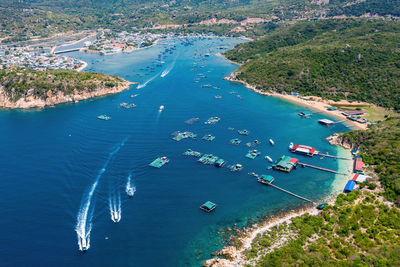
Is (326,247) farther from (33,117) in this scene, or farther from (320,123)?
(33,117)

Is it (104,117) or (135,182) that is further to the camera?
(104,117)

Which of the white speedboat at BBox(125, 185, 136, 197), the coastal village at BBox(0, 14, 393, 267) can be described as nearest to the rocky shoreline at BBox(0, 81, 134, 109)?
the coastal village at BBox(0, 14, 393, 267)

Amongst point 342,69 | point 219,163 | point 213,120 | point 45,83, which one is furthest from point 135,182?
point 342,69

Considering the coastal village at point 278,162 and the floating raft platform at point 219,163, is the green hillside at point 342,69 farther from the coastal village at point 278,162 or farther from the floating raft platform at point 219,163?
the floating raft platform at point 219,163

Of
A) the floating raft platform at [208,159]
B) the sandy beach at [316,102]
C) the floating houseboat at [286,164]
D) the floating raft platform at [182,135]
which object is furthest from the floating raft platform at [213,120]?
the sandy beach at [316,102]

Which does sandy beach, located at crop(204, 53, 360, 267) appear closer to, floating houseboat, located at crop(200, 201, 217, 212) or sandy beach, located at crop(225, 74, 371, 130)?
floating houseboat, located at crop(200, 201, 217, 212)

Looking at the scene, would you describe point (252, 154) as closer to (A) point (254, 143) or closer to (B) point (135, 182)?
(A) point (254, 143)

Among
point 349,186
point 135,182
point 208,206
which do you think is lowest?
point 349,186
